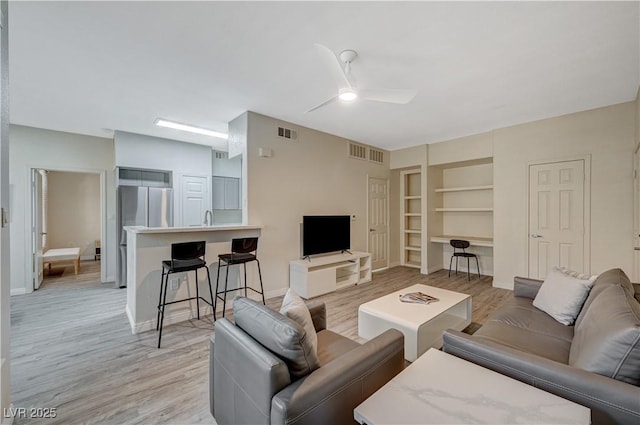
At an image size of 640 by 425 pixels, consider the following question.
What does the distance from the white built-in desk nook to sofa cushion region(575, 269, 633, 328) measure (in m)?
→ 3.61

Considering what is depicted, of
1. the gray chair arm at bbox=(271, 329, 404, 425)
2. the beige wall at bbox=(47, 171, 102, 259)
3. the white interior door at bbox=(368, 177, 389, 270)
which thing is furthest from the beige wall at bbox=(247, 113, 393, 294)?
the beige wall at bbox=(47, 171, 102, 259)

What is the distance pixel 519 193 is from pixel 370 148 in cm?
284

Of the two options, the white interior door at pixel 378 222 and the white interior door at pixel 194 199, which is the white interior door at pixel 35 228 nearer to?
the white interior door at pixel 194 199

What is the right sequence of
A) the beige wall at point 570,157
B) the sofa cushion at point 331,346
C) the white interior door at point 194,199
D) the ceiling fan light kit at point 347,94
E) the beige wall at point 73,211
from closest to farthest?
the sofa cushion at point 331,346, the ceiling fan light kit at point 347,94, the beige wall at point 570,157, the white interior door at point 194,199, the beige wall at point 73,211

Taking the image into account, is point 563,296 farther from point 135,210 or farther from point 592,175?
point 135,210

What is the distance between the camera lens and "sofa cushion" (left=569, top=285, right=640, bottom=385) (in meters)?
1.16

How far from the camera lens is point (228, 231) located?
3680 millimetres

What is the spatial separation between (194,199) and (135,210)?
1.05 m

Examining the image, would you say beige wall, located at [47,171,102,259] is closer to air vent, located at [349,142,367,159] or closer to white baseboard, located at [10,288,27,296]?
white baseboard, located at [10,288,27,296]

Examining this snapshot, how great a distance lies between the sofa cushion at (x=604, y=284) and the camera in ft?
6.12

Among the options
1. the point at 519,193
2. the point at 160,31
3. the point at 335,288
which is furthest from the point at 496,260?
the point at 160,31

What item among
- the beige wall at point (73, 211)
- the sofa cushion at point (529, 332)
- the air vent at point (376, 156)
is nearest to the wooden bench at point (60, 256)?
the beige wall at point (73, 211)

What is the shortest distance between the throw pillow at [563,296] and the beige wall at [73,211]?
9547 millimetres

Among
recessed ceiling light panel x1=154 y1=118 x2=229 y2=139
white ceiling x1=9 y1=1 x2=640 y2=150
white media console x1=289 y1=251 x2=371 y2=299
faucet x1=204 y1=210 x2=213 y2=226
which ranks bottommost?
white media console x1=289 y1=251 x2=371 y2=299
